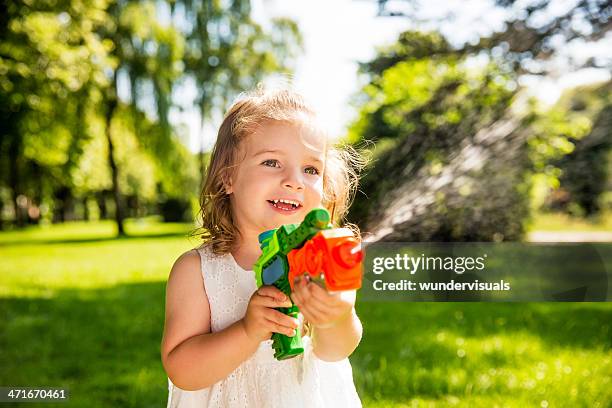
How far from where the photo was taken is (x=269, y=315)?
846 millimetres

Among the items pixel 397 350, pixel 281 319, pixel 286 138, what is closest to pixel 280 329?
pixel 281 319

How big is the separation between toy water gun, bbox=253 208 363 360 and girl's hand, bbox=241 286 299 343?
10mm

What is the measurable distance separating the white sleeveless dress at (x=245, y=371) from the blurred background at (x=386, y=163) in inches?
13.4

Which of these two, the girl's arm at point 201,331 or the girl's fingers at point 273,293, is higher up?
the girl's fingers at point 273,293

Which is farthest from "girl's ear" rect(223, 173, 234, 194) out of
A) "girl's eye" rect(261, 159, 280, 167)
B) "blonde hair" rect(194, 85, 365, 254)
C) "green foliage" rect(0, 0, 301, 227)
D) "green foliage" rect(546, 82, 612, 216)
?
"green foliage" rect(0, 0, 301, 227)

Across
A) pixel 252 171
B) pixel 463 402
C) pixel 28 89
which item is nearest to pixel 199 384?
pixel 252 171

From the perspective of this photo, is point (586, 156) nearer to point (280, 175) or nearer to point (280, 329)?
point (280, 175)

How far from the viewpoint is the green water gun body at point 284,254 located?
73 centimetres

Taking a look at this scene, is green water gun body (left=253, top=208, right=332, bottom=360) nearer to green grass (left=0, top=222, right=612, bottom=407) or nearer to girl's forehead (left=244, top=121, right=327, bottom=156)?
girl's forehead (left=244, top=121, right=327, bottom=156)

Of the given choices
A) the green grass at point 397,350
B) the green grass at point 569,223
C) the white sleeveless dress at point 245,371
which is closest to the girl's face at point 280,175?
the white sleeveless dress at point 245,371

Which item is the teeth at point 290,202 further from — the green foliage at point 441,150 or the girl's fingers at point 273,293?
the green foliage at point 441,150

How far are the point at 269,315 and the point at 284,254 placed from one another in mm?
103

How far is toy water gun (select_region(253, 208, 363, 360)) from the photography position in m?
0.68

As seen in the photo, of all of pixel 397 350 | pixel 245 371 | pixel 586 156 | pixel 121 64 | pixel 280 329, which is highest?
pixel 121 64
